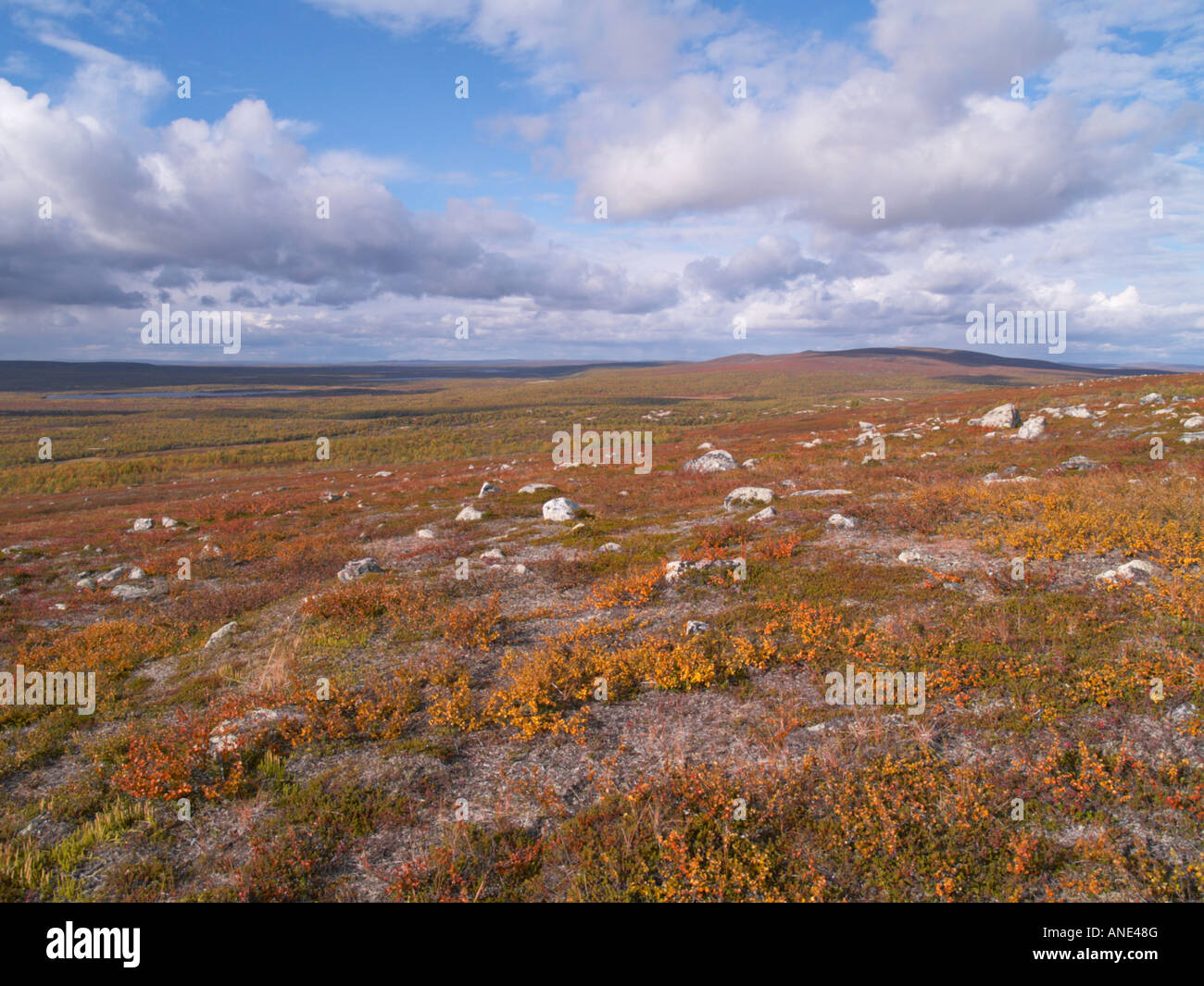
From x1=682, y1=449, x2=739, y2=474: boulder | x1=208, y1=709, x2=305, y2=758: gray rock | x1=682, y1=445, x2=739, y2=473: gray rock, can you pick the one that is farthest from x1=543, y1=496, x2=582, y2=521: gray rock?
x1=208, y1=709, x2=305, y2=758: gray rock

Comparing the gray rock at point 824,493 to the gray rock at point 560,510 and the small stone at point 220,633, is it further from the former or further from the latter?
the small stone at point 220,633

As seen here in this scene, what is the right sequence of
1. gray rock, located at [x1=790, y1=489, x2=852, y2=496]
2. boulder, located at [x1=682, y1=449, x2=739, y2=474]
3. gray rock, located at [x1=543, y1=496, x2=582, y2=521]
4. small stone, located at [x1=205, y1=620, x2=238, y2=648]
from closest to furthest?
1. small stone, located at [x1=205, y1=620, x2=238, y2=648]
2. gray rock, located at [x1=790, y1=489, x2=852, y2=496]
3. gray rock, located at [x1=543, y1=496, x2=582, y2=521]
4. boulder, located at [x1=682, y1=449, x2=739, y2=474]

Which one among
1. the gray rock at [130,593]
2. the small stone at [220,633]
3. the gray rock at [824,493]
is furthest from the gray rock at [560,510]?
the gray rock at [130,593]

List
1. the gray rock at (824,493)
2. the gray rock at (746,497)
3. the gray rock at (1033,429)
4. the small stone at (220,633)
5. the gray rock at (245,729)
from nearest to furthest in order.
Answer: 1. the gray rock at (245,729)
2. the small stone at (220,633)
3. the gray rock at (824,493)
4. the gray rock at (746,497)
5. the gray rock at (1033,429)

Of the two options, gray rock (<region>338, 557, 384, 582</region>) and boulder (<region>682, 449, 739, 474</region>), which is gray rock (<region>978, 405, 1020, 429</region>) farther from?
gray rock (<region>338, 557, 384, 582</region>)

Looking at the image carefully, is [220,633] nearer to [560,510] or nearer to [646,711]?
[646,711]

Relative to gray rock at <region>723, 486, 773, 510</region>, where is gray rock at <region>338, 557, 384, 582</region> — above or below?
below
